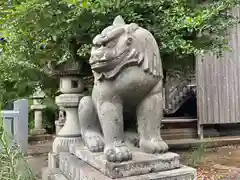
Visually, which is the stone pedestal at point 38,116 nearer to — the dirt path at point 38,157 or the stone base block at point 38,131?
the stone base block at point 38,131

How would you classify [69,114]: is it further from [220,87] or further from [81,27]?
[220,87]

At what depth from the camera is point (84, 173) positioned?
1445 mm

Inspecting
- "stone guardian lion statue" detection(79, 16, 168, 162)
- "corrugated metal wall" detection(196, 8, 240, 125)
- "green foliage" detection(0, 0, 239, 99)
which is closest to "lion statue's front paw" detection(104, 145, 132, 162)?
"stone guardian lion statue" detection(79, 16, 168, 162)

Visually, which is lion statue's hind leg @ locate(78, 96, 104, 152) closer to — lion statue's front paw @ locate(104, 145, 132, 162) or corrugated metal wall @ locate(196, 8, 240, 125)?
lion statue's front paw @ locate(104, 145, 132, 162)

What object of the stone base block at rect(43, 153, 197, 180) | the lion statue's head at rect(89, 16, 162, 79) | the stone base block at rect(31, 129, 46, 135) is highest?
the lion statue's head at rect(89, 16, 162, 79)

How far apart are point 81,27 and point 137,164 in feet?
4.76

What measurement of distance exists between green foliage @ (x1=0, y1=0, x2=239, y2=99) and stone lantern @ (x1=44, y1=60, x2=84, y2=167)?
0.10m

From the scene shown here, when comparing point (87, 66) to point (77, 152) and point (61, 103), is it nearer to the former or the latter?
point (61, 103)

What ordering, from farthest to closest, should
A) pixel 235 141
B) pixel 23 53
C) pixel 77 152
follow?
pixel 235 141 → pixel 23 53 → pixel 77 152

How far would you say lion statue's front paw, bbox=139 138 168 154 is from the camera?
4.73 feet

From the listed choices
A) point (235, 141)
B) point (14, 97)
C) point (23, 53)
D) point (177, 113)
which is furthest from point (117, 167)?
point (177, 113)

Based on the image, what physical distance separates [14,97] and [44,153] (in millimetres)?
833

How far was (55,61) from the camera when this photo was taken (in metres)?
2.45

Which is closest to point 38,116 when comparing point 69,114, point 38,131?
point 38,131
